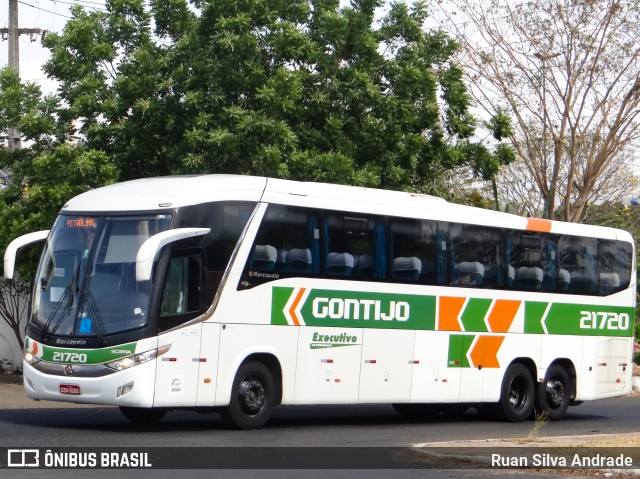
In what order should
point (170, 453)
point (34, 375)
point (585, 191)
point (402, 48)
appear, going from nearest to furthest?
point (170, 453) < point (34, 375) < point (402, 48) < point (585, 191)

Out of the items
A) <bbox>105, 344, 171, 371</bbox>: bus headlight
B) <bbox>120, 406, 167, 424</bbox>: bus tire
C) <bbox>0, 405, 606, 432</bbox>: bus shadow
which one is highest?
<bbox>105, 344, 171, 371</bbox>: bus headlight

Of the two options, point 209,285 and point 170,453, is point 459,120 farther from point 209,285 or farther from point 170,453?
point 170,453

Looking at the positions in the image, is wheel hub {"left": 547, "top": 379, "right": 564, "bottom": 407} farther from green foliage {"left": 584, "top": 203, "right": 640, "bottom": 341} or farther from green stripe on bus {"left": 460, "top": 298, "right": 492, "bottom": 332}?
green foliage {"left": 584, "top": 203, "right": 640, "bottom": 341}

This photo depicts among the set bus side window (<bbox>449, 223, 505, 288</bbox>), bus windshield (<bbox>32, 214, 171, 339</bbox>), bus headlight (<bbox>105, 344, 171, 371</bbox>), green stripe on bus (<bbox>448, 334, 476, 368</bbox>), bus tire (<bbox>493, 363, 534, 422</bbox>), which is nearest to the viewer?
bus headlight (<bbox>105, 344, 171, 371</bbox>)

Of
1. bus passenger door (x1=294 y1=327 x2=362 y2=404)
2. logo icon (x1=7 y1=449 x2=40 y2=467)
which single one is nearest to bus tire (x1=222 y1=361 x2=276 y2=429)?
bus passenger door (x1=294 y1=327 x2=362 y2=404)

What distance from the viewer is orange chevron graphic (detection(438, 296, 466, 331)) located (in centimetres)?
1853

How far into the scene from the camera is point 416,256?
59.5ft

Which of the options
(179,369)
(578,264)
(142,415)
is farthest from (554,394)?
(179,369)

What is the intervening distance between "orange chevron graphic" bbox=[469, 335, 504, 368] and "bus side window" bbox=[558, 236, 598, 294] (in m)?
1.92

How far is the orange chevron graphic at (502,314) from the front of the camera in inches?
765

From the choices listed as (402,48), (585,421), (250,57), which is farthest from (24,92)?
(585,421)

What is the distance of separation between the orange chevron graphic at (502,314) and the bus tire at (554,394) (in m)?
1.49

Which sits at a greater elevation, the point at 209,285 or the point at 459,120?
the point at 459,120

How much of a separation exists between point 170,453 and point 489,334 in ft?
26.6
